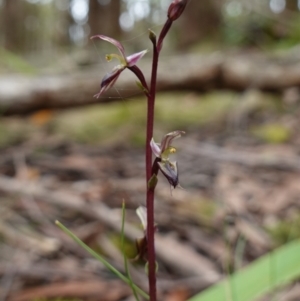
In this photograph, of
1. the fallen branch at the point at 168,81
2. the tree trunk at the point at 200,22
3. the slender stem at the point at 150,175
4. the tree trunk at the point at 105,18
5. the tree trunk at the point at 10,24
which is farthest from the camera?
the tree trunk at the point at 10,24

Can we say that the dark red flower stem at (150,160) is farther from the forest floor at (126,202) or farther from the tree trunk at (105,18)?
the tree trunk at (105,18)

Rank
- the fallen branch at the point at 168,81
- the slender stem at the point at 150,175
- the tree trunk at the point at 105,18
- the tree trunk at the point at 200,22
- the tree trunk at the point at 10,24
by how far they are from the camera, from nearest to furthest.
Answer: the slender stem at the point at 150,175 < the fallen branch at the point at 168,81 < the tree trunk at the point at 200,22 < the tree trunk at the point at 105,18 < the tree trunk at the point at 10,24

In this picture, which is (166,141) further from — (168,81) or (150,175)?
(168,81)

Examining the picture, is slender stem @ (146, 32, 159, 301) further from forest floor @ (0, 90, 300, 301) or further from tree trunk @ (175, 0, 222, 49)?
tree trunk @ (175, 0, 222, 49)

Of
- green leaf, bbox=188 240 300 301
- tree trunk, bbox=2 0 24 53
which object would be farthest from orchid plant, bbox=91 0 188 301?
tree trunk, bbox=2 0 24 53

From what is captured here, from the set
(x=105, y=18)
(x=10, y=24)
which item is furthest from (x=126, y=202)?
(x=10, y=24)

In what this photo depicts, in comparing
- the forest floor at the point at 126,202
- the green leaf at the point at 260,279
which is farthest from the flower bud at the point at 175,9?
the green leaf at the point at 260,279
